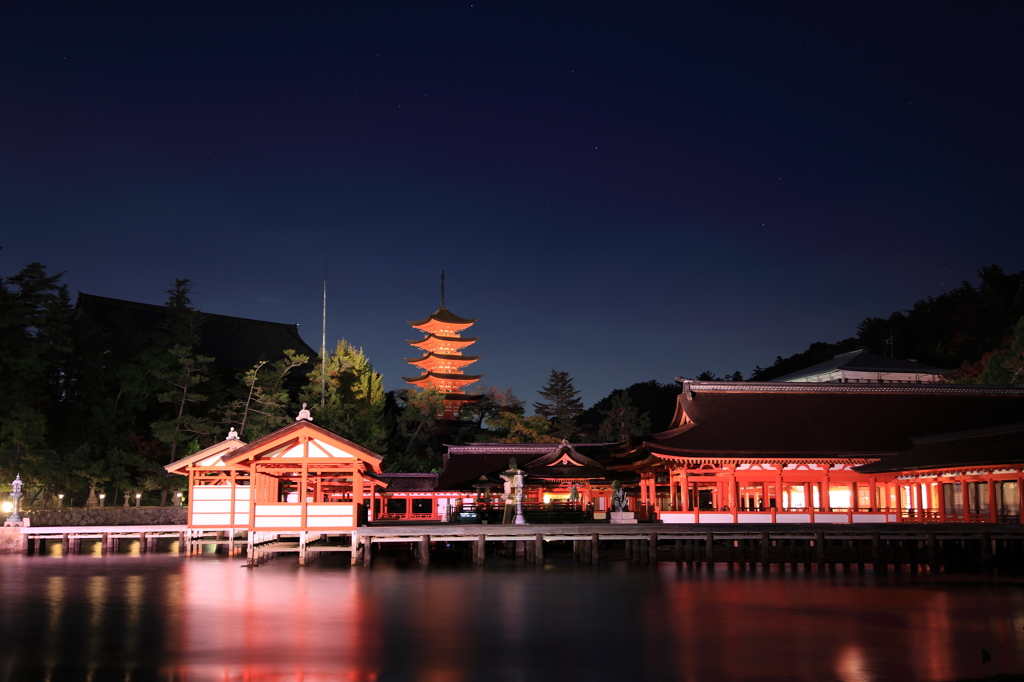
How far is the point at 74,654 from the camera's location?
12141 millimetres

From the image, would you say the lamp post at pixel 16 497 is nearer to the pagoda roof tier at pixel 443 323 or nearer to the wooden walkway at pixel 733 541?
the wooden walkway at pixel 733 541

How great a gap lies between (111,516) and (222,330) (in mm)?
23738

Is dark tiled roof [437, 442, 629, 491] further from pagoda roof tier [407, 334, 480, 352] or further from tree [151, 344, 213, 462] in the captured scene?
pagoda roof tier [407, 334, 480, 352]

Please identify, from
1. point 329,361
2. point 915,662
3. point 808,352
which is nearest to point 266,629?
point 915,662

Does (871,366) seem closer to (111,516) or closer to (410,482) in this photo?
(410,482)

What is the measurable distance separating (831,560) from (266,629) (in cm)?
1788

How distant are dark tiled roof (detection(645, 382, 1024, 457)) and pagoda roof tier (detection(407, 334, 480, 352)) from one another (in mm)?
33985

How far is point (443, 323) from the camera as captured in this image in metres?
64.4

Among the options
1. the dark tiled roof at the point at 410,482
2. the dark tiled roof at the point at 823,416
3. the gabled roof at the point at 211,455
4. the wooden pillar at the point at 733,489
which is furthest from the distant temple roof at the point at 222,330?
the wooden pillar at the point at 733,489

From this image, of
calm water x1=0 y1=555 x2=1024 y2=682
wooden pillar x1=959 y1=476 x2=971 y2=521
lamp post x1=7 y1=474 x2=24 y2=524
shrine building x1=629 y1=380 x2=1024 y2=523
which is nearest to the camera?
calm water x1=0 y1=555 x2=1024 y2=682

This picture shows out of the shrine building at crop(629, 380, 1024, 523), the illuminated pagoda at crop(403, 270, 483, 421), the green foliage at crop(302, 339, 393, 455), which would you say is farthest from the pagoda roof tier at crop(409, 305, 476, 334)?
the shrine building at crop(629, 380, 1024, 523)

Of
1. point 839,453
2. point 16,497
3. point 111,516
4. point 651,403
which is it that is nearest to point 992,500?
point 839,453

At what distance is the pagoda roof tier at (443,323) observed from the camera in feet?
212

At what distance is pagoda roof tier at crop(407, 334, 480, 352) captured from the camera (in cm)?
6419
